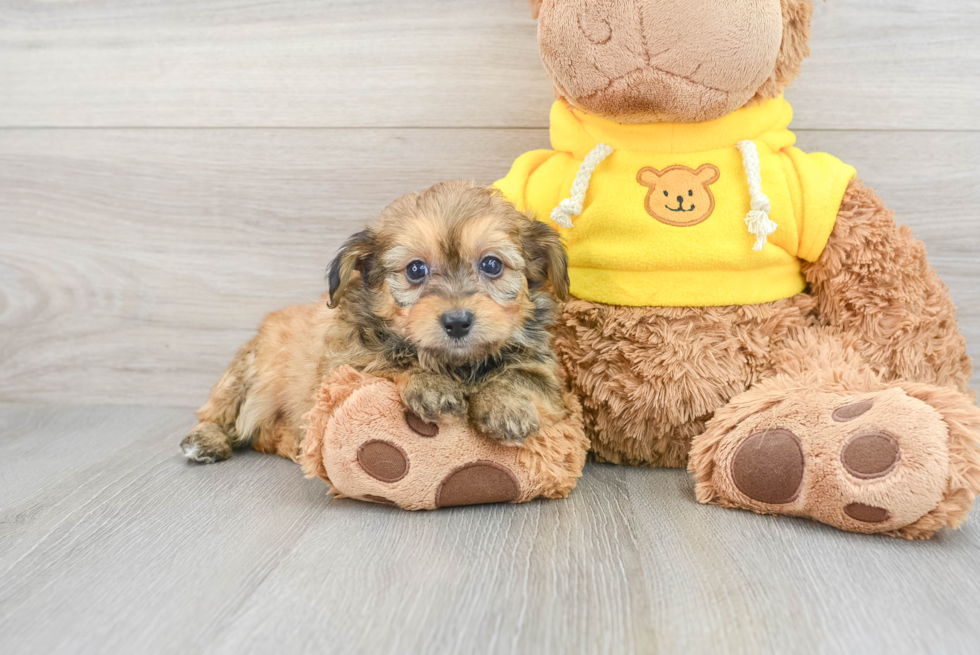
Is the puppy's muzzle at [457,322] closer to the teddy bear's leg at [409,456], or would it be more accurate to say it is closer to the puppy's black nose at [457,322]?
the puppy's black nose at [457,322]

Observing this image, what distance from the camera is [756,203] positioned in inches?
64.3

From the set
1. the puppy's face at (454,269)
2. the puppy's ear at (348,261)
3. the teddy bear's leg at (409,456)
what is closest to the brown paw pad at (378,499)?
the teddy bear's leg at (409,456)

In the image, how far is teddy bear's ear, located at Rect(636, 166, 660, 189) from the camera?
1.70 meters

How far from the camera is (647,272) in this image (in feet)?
5.59

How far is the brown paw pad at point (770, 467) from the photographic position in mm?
1409

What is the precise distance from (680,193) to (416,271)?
64 centimetres

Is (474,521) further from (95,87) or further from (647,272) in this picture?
(95,87)

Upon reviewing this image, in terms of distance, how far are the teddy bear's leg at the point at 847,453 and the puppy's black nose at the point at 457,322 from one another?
1.92ft

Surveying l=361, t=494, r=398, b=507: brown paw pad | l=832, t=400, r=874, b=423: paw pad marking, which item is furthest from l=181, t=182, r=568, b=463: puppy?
l=832, t=400, r=874, b=423: paw pad marking

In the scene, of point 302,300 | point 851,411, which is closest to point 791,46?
point 851,411

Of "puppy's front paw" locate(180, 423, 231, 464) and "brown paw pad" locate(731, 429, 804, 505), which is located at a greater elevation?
"brown paw pad" locate(731, 429, 804, 505)

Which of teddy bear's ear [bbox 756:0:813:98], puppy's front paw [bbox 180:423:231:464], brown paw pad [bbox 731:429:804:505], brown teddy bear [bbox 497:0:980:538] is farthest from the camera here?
puppy's front paw [bbox 180:423:231:464]

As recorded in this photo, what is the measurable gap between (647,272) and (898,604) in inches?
33.3

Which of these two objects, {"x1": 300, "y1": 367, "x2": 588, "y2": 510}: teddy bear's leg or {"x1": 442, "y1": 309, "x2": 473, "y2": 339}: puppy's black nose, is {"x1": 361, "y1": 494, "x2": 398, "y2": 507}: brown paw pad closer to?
{"x1": 300, "y1": 367, "x2": 588, "y2": 510}: teddy bear's leg
